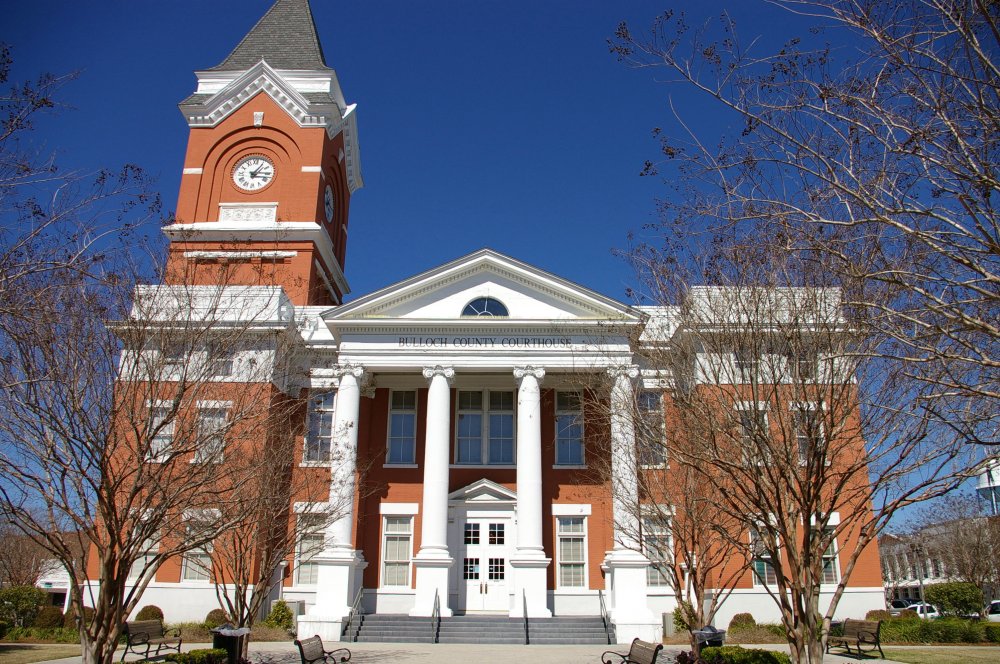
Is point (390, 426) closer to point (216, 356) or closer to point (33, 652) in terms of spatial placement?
point (33, 652)

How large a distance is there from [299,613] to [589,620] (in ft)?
31.1

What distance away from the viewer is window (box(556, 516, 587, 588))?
27.0 m

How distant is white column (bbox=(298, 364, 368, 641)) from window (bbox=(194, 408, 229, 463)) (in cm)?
749

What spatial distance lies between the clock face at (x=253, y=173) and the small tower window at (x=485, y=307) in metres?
13.1

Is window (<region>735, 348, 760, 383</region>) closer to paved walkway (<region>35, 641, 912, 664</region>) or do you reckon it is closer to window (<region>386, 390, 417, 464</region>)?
paved walkway (<region>35, 641, 912, 664</region>)

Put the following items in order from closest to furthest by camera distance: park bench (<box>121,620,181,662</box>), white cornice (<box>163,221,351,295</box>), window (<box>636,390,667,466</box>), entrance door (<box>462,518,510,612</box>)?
window (<box>636,390,667,466</box>), park bench (<box>121,620,181,662</box>), entrance door (<box>462,518,510,612</box>), white cornice (<box>163,221,351,295</box>)

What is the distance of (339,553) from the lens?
2447 cm

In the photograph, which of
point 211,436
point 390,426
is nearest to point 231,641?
point 211,436

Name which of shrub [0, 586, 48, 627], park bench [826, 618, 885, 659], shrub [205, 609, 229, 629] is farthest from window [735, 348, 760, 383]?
shrub [0, 586, 48, 627]

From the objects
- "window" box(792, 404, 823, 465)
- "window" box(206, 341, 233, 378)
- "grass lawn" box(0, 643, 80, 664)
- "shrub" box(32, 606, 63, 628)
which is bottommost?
"grass lawn" box(0, 643, 80, 664)

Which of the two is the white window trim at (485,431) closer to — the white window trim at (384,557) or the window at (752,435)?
the white window trim at (384,557)

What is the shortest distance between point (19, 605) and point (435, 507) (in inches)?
612

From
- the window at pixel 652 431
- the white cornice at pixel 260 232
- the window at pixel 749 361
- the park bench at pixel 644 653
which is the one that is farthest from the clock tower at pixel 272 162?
the window at pixel 749 361

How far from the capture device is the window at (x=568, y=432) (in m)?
28.4
